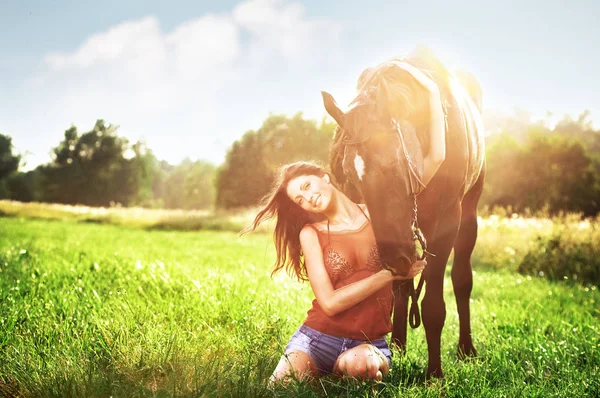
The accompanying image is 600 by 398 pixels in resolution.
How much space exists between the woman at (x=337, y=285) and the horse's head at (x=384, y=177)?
0.41 m

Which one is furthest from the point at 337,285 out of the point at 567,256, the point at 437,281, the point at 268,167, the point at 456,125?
the point at 268,167

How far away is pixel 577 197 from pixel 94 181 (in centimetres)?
4925

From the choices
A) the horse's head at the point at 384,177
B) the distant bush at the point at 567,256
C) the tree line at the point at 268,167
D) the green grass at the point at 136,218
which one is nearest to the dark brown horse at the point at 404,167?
the horse's head at the point at 384,177

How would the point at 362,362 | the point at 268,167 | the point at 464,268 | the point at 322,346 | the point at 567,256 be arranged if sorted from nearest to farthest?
1. the point at 362,362
2. the point at 322,346
3. the point at 464,268
4. the point at 567,256
5. the point at 268,167

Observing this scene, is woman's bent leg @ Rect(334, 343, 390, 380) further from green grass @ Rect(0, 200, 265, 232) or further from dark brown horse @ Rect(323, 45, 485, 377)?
green grass @ Rect(0, 200, 265, 232)

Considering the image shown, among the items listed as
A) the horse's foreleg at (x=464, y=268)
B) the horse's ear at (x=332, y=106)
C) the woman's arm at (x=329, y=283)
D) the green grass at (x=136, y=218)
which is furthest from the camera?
the green grass at (x=136, y=218)

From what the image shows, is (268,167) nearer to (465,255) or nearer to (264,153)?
(264,153)

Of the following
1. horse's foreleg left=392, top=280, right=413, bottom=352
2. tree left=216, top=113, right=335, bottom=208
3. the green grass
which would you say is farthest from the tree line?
horse's foreleg left=392, top=280, right=413, bottom=352

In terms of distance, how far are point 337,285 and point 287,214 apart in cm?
59

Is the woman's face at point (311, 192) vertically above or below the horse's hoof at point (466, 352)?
above

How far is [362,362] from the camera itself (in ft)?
9.17

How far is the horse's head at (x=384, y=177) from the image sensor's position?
95.3 inches

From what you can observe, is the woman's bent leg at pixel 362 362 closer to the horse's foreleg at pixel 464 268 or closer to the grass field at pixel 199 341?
the grass field at pixel 199 341

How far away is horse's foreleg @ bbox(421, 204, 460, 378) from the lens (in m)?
3.33
